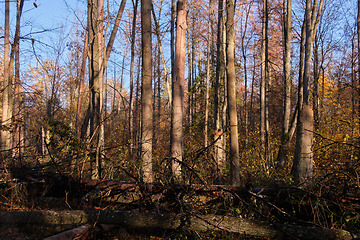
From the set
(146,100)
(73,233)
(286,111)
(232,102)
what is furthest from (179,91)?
(286,111)

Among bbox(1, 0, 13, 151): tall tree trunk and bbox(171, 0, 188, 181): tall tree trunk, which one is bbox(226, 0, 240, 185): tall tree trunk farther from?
bbox(1, 0, 13, 151): tall tree trunk

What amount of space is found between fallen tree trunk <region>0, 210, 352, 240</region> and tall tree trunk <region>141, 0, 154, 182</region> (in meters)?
1.72

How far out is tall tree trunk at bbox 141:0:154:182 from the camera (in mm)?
6414

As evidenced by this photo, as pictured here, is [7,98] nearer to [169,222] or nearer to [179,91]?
[179,91]

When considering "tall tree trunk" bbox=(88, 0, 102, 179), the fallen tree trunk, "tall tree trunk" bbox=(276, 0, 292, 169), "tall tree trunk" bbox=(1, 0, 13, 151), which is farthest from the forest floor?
"tall tree trunk" bbox=(1, 0, 13, 151)

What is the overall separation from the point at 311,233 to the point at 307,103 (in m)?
3.93

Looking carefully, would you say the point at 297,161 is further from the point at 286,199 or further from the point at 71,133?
the point at 71,133

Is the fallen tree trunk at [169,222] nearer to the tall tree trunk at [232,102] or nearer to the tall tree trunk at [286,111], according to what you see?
the tall tree trunk at [232,102]

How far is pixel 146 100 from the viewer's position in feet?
21.8

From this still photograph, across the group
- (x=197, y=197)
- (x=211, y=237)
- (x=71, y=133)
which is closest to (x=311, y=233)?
(x=211, y=237)

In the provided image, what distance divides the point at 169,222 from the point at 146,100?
3.24 metres

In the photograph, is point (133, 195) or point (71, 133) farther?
point (71, 133)

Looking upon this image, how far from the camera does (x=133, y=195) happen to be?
533 centimetres

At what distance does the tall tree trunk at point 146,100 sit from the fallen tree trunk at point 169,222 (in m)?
1.72
